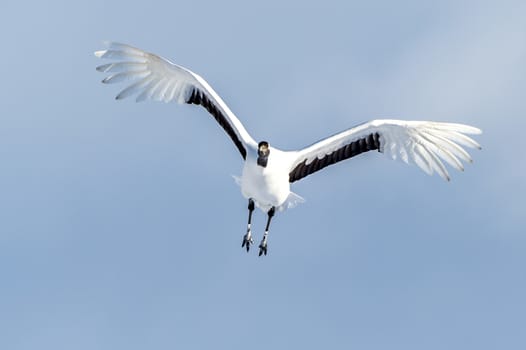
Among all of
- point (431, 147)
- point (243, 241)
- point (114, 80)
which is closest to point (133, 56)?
point (114, 80)

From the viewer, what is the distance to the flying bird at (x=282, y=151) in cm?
3834

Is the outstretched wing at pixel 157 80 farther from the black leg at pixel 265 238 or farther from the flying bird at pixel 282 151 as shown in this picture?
the black leg at pixel 265 238

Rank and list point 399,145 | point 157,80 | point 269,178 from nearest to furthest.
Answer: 1. point 269,178
2. point 399,145
3. point 157,80

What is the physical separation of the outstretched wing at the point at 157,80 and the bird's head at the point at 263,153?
2.30 meters

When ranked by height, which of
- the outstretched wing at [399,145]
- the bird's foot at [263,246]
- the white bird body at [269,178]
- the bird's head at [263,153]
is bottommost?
the bird's foot at [263,246]

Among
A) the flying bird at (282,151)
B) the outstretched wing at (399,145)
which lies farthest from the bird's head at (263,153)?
the outstretched wing at (399,145)

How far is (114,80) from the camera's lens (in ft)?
134

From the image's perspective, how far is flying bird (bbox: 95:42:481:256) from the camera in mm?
38344

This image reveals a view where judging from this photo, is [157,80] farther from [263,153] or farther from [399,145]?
[399,145]

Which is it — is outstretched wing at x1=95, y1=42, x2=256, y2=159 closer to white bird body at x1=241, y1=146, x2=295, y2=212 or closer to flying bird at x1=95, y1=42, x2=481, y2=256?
flying bird at x1=95, y1=42, x2=481, y2=256

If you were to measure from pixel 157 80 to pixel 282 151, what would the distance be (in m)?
5.45

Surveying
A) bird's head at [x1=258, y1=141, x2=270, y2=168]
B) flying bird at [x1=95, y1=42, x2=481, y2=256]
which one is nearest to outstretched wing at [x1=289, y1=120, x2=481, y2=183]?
flying bird at [x1=95, y1=42, x2=481, y2=256]

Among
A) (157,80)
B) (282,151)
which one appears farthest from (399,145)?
(157,80)

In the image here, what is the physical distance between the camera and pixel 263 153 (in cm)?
3778
